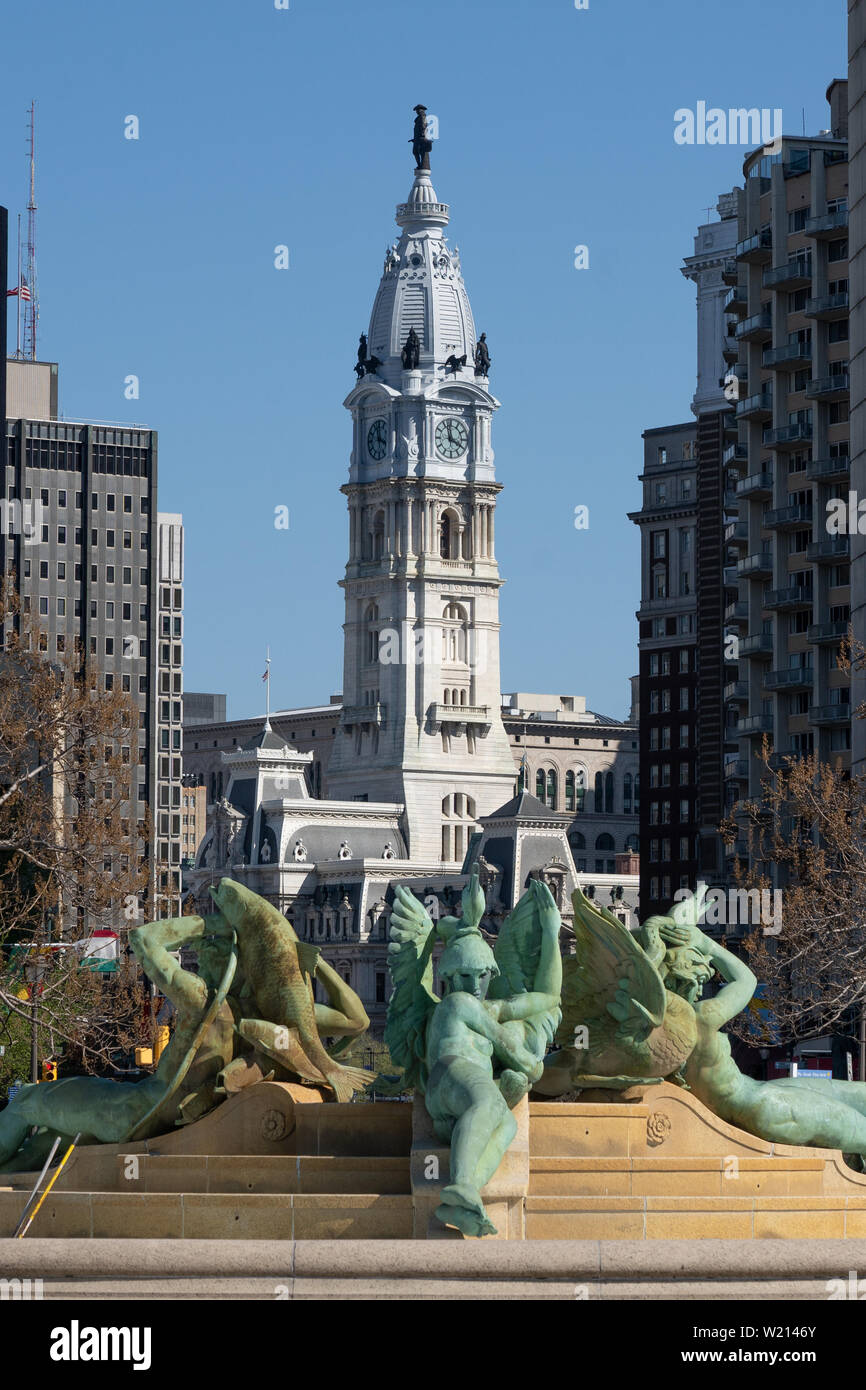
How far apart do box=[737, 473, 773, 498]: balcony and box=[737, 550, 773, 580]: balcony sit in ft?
7.13

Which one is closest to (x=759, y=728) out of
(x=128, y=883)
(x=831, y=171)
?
(x=831, y=171)

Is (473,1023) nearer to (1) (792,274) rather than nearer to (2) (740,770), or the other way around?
(1) (792,274)

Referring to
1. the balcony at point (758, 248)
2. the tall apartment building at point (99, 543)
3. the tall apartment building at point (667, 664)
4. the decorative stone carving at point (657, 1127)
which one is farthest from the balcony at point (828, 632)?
the tall apartment building at point (99, 543)

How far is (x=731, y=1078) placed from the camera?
1100 inches

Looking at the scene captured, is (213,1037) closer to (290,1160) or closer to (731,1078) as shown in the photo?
(290,1160)

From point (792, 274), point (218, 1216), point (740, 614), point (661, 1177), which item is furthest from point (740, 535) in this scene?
point (218, 1216)

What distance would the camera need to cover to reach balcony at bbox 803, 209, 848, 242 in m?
94.4

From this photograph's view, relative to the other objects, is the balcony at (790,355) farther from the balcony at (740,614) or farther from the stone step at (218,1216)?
the stone step at (218,1216)

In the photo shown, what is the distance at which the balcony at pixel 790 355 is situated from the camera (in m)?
98.2

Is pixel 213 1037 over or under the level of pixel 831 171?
under

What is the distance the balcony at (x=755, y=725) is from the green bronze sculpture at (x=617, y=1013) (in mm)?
71958

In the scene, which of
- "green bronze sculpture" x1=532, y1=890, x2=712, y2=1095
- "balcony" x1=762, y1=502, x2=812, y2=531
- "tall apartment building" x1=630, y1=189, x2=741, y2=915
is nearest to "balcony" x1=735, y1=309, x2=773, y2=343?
"balcony" x1=762, y1=502, x2=812, y2=531
